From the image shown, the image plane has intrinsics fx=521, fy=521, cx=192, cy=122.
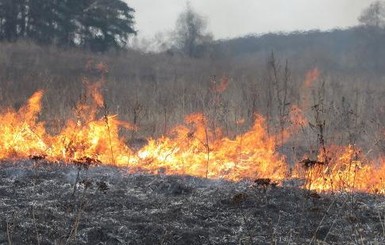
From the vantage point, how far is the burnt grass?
172 inches

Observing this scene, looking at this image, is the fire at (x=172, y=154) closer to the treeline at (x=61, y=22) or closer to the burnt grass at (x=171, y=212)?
the burnt grass at (x=171, y=212)

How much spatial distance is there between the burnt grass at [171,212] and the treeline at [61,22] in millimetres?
23988

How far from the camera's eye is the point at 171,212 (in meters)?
4.98

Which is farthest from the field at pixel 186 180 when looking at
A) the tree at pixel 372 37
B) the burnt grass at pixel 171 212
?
the tree at pixel 372 37

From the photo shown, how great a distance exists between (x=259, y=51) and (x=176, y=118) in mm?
11161

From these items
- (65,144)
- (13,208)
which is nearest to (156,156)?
(65,144)

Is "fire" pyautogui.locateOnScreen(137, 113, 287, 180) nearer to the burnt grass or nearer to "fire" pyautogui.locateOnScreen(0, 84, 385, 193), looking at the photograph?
"fire" pyautogui.locateOnScreen(0, 84, 385, 193)

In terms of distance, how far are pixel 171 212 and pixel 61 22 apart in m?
26.7

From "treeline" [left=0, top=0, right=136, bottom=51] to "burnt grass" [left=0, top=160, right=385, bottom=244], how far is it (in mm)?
23988

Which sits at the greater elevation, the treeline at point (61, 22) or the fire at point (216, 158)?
the treeline at point (61, 22)

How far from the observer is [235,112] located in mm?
11500

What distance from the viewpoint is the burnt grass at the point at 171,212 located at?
172 inches

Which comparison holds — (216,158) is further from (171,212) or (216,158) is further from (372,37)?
(372,37)

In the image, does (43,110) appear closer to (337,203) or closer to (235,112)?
(235,112)
